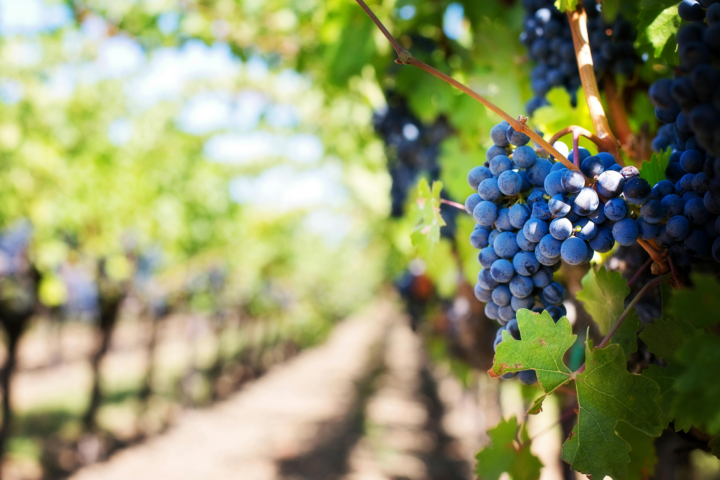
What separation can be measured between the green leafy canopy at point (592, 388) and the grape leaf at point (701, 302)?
0.62 feet

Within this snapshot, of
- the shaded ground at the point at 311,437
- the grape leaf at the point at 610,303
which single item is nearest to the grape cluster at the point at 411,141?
the grape leaf at the point at 610,303

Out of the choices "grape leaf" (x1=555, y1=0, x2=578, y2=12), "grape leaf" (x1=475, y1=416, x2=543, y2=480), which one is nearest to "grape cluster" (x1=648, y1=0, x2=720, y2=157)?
"grape leaf" (x1=555, y1=0, x2=578, y2=12)

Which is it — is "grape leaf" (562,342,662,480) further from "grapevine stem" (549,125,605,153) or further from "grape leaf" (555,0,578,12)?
"grape leaf" (555,0,578,12)

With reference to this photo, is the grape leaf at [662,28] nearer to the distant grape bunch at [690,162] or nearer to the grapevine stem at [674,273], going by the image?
the distant grape bunch at [690,162]

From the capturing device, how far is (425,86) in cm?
200

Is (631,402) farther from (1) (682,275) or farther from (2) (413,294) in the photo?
(2) (413,294)

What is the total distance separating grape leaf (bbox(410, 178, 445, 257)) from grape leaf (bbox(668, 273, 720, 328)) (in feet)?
1.56

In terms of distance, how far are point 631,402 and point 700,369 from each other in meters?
0.25

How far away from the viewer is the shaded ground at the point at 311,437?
765 centimetres

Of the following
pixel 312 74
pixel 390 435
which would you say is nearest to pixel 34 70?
pixel 312 74

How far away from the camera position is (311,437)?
9.64 meters

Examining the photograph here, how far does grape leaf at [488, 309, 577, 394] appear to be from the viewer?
78 cm

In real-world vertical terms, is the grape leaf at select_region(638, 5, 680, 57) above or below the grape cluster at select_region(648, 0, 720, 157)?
above

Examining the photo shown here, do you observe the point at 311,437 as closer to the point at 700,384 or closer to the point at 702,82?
the point at 700,384
